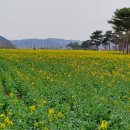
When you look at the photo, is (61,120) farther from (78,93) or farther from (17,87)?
(17,87)

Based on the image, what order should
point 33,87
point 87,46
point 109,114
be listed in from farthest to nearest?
point 87,46 → point 33,87 → point 109,114

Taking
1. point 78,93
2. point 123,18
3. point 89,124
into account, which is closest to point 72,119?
point 89,124

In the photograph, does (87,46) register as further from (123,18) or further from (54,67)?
(54,67)

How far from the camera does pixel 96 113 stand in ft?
30.6

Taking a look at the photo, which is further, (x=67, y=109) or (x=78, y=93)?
(x=78, y=93)

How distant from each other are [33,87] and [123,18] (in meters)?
45.9

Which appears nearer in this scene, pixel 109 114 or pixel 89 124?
pixel 89 124

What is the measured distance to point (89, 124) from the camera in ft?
27.3

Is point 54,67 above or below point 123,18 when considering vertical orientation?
below

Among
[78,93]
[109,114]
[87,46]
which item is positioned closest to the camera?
[109,114]

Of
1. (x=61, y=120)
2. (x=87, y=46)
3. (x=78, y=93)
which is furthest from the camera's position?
(x=87, y=46)

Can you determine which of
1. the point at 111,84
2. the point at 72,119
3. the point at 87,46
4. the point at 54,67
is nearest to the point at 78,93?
the point at 111,84

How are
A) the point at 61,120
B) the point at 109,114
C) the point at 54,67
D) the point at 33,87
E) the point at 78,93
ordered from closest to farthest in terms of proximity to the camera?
the point at 61,120 → the point at 109,114 → the point at 78,93 → the point at 33,87 → the point at 54,67

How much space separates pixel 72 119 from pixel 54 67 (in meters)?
12.2
